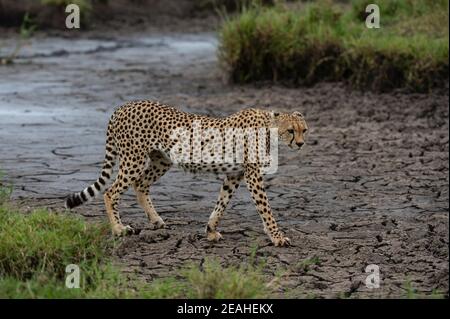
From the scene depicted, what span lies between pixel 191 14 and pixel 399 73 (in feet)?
35.9

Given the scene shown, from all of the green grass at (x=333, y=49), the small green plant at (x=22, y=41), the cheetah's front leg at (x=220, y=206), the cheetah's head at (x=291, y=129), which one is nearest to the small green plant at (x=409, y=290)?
the cheetah's head at (x=291, y=129)

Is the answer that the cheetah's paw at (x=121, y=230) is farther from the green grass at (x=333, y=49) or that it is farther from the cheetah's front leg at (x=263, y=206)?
the green grass at (x=333, y=49)

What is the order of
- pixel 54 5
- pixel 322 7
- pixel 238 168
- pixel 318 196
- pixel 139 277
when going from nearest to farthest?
pixel 139 277, pixel 238 168, pixel 318 196, pixel 322 7, pixel 54 5

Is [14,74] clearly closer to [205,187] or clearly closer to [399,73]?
[399,73]

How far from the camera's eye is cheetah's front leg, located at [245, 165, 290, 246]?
287 inches

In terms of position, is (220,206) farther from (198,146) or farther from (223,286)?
(223,286)

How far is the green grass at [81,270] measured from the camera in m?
5.67

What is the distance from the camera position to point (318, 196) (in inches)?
351

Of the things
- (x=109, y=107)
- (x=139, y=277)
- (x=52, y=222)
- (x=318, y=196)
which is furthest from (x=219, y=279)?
(x=109, y=107)

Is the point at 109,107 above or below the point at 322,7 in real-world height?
below

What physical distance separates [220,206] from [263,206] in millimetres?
289

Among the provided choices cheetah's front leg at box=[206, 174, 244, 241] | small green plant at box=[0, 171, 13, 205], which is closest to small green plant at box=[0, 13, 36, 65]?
small green plant at box=[0, 171, 13, 205]

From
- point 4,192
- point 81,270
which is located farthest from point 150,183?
point 81,270

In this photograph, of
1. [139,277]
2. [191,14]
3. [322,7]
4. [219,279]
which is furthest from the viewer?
[191,14]
